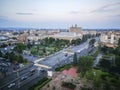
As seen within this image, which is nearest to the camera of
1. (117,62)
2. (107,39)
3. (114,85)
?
(114,85)

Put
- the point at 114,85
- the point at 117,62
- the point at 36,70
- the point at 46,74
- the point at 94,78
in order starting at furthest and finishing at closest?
the point at 36,70
the point at 46,74
the point at 117,62
the point at 94,78
the point at 114,85

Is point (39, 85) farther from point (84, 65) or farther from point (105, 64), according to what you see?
point (105, 64)

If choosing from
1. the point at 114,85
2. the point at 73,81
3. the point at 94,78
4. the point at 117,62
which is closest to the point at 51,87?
the point at 73,81

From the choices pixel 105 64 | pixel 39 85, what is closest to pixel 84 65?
pixel 105 64

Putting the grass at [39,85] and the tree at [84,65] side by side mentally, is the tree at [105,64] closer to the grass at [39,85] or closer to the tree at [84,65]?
the tree at [84,65]

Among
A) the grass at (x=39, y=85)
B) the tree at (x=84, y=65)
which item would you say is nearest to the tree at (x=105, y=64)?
the tree at (x=84, y=65)

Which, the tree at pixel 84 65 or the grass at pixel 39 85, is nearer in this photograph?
the grass at pixel 39 85

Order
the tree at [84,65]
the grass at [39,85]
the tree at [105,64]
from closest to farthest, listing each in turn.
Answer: the grass at [39,85] → the tree at [84,65] → the tree at [105,64]

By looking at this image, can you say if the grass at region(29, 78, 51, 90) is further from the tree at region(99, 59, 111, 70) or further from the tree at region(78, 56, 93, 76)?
the tree at region(99, 59, 111, 70)

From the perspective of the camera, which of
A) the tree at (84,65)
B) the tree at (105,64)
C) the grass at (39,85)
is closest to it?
the grass at (39,85)

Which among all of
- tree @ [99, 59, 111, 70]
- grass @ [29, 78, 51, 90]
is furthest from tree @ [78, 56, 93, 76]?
grass @ [29, 78, 51, 90]

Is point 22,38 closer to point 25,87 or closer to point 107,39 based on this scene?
point 107,39
